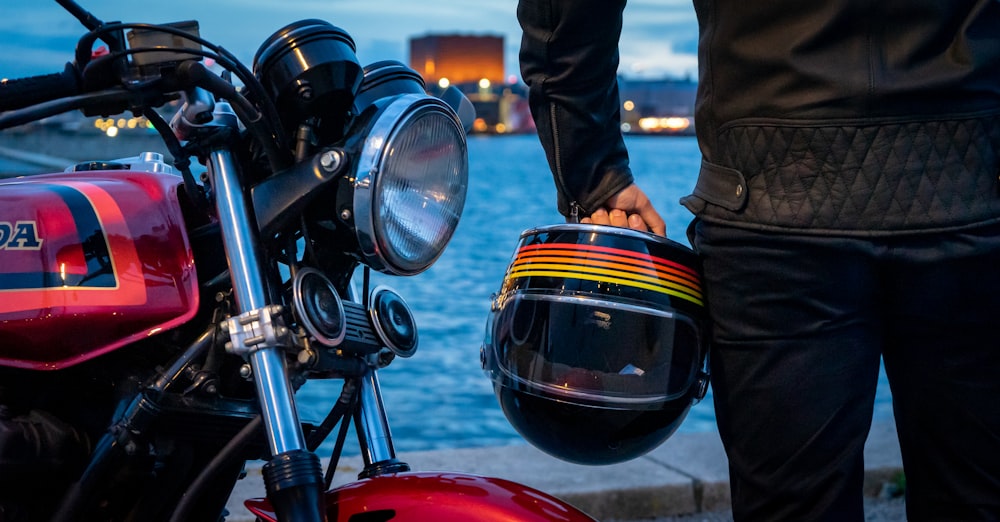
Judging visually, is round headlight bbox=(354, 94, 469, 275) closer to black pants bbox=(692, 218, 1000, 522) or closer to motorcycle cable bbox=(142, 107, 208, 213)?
motorcycle cable bbox=(142, 107, 208, 213)

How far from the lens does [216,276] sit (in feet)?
5.09

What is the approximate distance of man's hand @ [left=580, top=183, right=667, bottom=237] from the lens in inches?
70.4

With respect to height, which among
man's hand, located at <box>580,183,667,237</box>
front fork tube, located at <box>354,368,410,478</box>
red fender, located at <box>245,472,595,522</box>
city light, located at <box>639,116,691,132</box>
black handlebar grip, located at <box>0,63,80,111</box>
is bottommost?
red fender, located at <box>245,472,595,522</box>

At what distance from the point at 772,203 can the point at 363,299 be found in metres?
0.63

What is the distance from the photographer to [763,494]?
62.6 inches

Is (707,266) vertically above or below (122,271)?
below

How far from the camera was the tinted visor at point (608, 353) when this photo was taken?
5.29 ft

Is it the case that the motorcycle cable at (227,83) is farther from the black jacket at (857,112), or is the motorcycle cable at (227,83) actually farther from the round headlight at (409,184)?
the black jacket at (857,112)

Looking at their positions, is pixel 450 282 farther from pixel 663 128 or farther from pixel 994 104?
pixel 663 128

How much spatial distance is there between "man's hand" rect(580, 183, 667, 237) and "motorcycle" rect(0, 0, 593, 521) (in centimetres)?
31

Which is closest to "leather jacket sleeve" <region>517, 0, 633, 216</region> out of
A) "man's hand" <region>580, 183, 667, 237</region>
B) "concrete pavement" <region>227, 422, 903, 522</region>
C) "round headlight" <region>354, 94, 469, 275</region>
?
"man's hand" <region>580, 183, 667, 237</region>

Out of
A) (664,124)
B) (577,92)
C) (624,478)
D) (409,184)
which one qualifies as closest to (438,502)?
(409,184)

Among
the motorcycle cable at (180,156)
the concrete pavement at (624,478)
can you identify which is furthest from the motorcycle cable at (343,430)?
the concrete pavement at (624,478)

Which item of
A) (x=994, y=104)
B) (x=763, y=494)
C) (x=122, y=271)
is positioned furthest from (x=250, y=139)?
(x=994, y=104)
